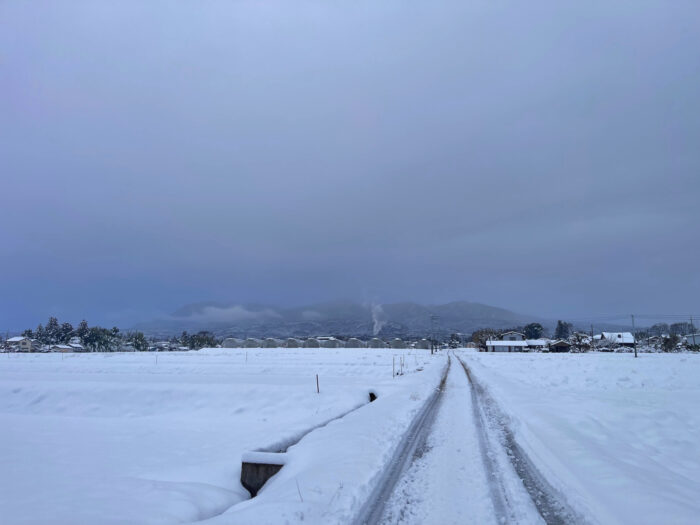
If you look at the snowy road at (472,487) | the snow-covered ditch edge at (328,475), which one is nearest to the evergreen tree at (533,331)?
the snow-covered ditch edge at (328,475)

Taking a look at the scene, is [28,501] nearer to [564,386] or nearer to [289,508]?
[289,508]

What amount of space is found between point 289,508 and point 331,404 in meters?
13.9

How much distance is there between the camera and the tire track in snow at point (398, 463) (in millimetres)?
6113

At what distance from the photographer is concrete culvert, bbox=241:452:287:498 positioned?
865 cm

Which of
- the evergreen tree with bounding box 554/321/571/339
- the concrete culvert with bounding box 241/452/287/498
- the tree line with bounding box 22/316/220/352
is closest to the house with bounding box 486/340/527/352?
the evergreen tree with bounding box 554/321/571/339

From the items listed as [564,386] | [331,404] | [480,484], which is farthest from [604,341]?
[480,484]

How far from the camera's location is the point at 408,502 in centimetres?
650

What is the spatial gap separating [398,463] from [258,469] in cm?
284

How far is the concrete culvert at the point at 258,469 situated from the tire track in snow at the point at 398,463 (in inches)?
89.6

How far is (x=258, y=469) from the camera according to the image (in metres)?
8.74

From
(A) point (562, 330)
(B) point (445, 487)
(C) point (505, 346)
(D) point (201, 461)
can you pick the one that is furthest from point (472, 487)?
(A) point (562, 330)

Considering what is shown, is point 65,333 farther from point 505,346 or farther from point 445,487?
point 445,487

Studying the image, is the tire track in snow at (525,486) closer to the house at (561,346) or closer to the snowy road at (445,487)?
the snowy road at (445,487)

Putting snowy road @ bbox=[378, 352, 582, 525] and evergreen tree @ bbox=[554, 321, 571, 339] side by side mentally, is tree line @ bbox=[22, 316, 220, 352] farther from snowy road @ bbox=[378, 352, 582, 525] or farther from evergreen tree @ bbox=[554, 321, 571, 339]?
evergreen tree @ bbox=[554, 321, 571, 339]
